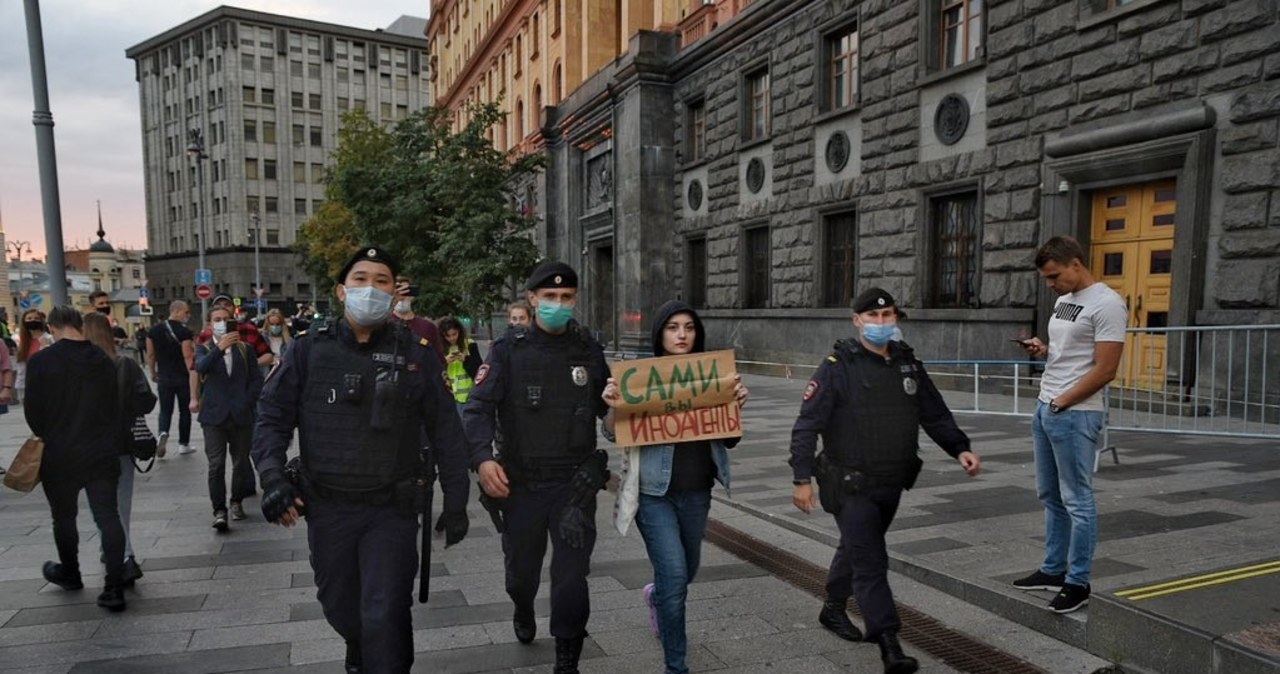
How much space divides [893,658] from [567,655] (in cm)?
149

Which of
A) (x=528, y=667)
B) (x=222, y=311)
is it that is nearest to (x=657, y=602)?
(x=528, y=667)

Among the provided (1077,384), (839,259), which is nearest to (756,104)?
(839,259)

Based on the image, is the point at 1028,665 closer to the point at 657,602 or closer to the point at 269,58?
the point at 657,602

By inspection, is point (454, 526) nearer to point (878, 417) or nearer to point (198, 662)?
point (198, 662)

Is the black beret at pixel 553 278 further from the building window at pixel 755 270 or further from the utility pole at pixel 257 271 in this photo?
the utility pole at pixel 257 271

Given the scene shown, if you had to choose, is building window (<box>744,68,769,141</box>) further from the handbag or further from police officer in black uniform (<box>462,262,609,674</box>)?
the handbag

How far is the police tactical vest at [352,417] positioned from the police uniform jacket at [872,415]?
184 centimetres

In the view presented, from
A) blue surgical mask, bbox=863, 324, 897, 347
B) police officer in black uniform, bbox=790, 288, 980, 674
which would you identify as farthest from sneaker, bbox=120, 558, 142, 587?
blue surgical mask, bbox=863, 324, 897, 347

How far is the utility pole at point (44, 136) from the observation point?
9.69 metres

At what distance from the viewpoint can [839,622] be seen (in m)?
4.19

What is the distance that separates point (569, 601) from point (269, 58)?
80.6 metres

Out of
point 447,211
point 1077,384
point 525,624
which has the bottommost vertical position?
point 525,624

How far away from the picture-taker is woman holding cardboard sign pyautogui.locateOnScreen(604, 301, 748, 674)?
3602 millimetres

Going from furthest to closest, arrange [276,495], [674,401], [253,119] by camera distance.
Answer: [253,119] → [674,401] → [276,495]
